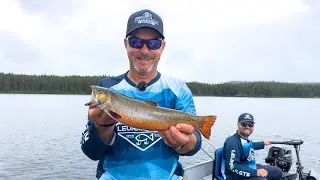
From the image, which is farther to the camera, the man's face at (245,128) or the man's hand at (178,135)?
the man's face at (245,128)

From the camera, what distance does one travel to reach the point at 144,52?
3.89m

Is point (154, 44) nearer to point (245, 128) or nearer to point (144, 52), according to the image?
point (144, 52)

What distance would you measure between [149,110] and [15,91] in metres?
120

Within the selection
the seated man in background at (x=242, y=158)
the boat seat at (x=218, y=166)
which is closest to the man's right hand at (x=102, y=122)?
the seated man in background at (x=242, y=158)

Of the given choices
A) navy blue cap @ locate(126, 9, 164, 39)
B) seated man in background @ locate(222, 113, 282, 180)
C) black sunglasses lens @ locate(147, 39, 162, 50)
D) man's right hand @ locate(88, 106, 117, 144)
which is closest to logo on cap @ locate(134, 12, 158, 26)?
navy blue cap @ locate(126, 9, 164, 39)

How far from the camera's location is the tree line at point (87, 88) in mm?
105188

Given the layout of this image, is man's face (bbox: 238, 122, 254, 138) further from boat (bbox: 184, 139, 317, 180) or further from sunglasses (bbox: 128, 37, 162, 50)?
sunglasses (bbox: 128, 37, 162, 50)

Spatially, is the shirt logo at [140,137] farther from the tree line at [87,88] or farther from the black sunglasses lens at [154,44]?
the tree line at [87,88]

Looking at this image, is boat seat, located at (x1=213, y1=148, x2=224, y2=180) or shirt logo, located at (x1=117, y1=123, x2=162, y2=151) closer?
shirt logo, located at (x1=117, y1=123, x2=162, y2=151)

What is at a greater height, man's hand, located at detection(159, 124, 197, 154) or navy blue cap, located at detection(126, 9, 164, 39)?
navy blue cap, located at detection(126, 9, 164, 39)

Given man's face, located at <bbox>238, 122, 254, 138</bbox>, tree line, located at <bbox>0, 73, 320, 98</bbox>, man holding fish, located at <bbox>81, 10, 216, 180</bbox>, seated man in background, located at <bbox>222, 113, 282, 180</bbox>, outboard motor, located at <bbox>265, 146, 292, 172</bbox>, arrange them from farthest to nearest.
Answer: tree line, located at <bbox>0, 73, 320, 98</bbox>
outboard motor, located at <bbox>265, 146, 292, 172</bbox>
man's face, located at <bbox>238, 122, 254, 138</bbox>
seated man in background, located at <bbox>222, 113, 282, 180</bbox>
man holding fish, located at <bbox>81, 10, 216, 180</bbox>

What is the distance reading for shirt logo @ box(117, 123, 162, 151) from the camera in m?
3.93

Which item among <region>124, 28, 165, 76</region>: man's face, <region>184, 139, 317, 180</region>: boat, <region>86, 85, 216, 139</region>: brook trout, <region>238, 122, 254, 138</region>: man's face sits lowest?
<region>184, 139, 317, 180</region>: boat

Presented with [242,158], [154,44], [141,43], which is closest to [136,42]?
[141,43]
